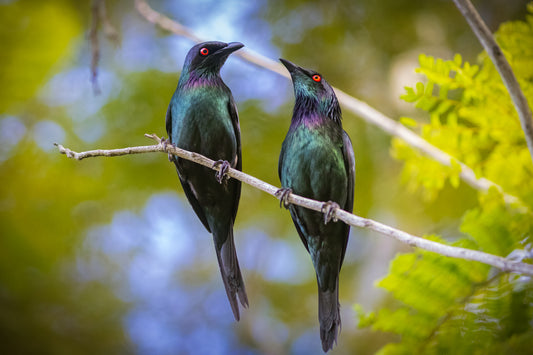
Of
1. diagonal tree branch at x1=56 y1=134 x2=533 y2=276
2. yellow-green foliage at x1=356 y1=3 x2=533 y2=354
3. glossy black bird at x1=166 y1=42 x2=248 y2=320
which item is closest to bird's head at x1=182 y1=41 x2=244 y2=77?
glossy black bird at x1=166 y1=42 x2=248 y2=320

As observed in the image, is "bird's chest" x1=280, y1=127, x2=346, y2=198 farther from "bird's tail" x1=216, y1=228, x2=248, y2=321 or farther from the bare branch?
the bare branch

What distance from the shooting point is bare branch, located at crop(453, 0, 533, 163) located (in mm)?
2979

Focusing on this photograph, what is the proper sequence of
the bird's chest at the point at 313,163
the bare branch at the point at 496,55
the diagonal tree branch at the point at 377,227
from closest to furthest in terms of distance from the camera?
the diagonal tree branch at the point at 377,227
the bare branch at the point at 496,55
the bird's chest at the point at 313,163

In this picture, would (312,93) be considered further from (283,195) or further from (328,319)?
(328,319)

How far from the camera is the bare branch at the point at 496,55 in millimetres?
2979

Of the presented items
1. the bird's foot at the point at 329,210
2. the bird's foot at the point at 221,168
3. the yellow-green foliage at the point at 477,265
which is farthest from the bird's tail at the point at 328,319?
the bird's foot at the point at 221,168

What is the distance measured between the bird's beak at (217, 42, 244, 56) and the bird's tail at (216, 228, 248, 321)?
1262 mm

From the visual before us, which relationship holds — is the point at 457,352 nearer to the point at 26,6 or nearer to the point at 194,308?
the point at 194,308

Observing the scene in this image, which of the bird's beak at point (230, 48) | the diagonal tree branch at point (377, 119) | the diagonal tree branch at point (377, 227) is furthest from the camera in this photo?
the diagonal tree branch at point (377, 119)

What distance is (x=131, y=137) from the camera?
21.2 ft

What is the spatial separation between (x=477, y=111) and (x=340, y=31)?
12.0 ft

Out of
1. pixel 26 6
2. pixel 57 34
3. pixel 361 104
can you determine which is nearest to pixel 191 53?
pixel 361 104

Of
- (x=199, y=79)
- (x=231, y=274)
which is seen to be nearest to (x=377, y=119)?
(x=199, y=79)

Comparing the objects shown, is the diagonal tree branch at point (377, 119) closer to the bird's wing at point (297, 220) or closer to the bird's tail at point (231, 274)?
the bird's wing at point (297, 220)
